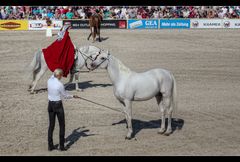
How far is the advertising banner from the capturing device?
39.9m

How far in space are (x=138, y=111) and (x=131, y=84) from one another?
3.35 meters

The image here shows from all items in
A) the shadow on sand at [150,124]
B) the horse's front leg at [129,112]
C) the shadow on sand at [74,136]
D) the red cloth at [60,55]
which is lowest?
the shadow on sand at [150,124]

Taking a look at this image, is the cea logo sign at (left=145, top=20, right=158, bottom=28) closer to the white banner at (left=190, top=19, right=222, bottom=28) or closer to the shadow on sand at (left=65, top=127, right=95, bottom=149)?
the white banner at (left=190, top=19, right=222, bottom=28)

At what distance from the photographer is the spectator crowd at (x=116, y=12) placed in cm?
4078

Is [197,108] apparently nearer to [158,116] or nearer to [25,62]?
[158,116]

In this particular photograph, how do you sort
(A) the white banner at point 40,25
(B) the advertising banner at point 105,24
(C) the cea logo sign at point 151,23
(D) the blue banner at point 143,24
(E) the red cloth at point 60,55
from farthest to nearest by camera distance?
(C) the cea logo sign at point 151,23 < (D) the blue banner at point 143,24 < (B) the advertising banner at point 105,24 < (A) the white banner at point 40,25 < (E) the red cloth at point 60,55

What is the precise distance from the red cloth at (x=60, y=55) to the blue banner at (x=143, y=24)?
77.5 feet

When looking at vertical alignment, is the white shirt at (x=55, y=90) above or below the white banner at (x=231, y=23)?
above

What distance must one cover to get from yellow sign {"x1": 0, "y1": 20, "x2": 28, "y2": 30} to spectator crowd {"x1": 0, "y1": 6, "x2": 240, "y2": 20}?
3.76 ft

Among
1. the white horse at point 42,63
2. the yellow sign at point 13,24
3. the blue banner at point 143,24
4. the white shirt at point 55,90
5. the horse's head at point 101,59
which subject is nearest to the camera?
the white shirt at point 55,90


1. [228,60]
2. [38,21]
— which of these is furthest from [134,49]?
[38,21]

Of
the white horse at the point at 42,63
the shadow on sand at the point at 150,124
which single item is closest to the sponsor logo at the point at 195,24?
the white horse at the point at 42,63

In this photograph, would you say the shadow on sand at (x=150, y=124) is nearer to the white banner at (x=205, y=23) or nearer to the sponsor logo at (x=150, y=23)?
the sponsor logo at (x=150, y=23)

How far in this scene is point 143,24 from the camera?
135 ft
